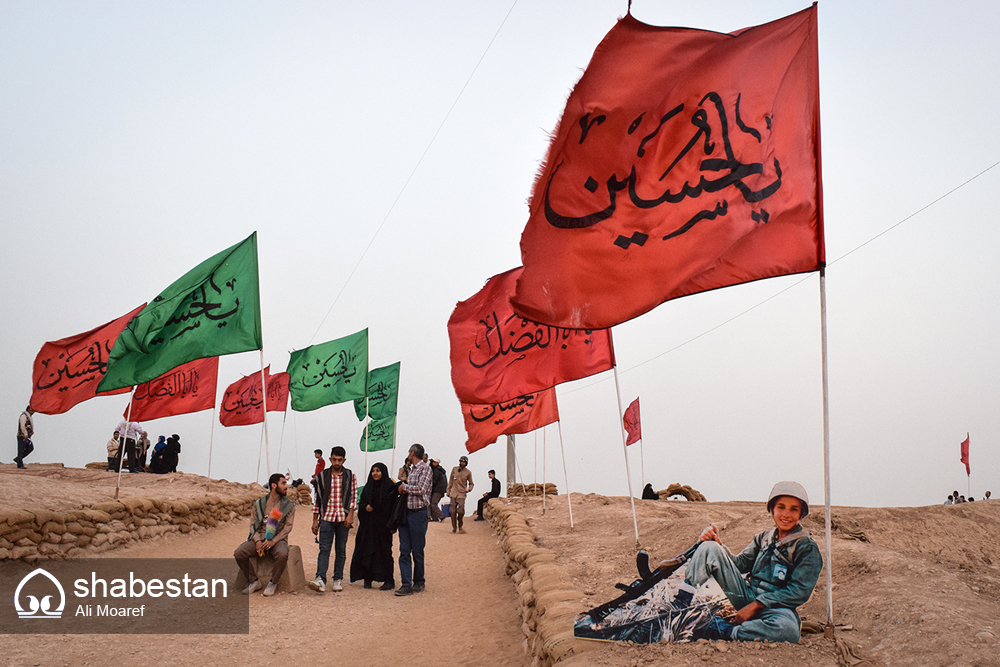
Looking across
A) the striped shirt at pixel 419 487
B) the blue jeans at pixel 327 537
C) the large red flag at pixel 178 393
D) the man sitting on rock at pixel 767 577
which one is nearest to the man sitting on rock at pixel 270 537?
the blue jeans at pixel 327 537

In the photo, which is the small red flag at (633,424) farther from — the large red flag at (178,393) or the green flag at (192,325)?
the green flag at (192,325)

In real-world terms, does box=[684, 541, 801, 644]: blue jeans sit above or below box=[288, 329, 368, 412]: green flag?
below

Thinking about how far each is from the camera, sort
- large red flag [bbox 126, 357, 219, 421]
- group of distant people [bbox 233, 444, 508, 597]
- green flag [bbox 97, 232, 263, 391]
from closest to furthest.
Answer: group of distant people [bbox 233, 444, 508, 597], green flag [bbox 97, 232, 263, 391], large red flag [bbox 126, 357, 219, 421]

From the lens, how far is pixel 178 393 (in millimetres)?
15945

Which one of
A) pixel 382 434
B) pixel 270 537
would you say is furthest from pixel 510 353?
pixel 382 434

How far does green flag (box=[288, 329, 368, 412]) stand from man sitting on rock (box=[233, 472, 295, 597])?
7.11m

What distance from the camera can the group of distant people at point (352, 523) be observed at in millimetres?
8055

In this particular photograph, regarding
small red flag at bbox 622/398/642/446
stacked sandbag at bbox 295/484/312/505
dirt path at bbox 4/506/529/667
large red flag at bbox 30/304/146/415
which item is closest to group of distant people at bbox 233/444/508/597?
dirt path at bbox 4/506/529/667

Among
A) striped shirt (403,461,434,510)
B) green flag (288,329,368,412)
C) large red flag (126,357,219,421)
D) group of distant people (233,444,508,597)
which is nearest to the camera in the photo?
group of distant people (233,444,508,597)

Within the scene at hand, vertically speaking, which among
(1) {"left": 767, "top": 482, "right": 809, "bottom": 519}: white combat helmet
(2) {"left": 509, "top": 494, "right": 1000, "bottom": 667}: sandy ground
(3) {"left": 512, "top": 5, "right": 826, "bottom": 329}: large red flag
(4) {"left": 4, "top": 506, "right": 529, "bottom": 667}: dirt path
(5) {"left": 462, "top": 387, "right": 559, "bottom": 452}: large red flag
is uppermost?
(3) {"left": 512, "top": 5, "right": 826, "bottom": 329}: large red flag

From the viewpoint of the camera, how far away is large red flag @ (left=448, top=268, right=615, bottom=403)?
7945mm

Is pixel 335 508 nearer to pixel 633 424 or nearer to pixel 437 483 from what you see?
pixel 437 483

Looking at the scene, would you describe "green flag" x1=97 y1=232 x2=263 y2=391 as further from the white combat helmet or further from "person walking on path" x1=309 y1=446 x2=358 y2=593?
the white combat helmet

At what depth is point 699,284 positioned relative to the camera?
13.4ft
